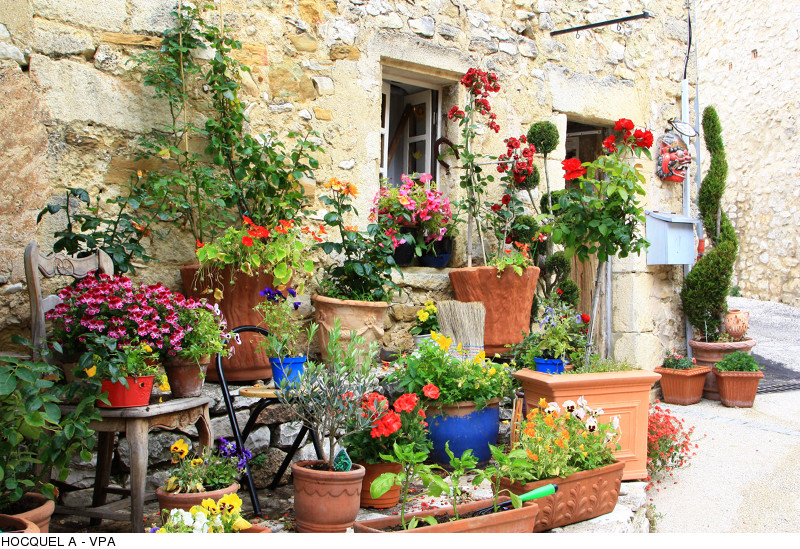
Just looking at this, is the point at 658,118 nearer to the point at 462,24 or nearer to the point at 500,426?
the point at 462,24

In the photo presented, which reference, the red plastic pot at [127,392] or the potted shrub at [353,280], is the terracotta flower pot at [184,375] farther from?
the potted shrub at [353,280]

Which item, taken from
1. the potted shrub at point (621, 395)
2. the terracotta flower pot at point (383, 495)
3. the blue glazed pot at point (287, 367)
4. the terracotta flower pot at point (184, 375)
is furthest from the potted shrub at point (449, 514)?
the potted shrub at point (621, 395)

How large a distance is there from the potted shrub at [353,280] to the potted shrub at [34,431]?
1.58 metres

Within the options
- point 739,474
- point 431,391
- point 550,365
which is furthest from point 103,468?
point 739,474

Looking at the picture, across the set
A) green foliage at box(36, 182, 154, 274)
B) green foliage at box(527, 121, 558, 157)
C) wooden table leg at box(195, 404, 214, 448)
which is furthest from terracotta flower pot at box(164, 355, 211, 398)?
green foliage at box(527, 121, 558, 157)

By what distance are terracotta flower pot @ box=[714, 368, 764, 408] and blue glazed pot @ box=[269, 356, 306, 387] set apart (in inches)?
175

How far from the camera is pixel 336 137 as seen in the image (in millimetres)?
4137

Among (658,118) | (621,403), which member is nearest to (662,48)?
(658,118)

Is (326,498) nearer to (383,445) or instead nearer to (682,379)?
(383,445)

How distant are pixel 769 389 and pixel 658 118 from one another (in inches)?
115

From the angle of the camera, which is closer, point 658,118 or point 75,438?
point 75,438

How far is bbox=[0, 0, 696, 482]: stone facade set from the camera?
3166 millimetres

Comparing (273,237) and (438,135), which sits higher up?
(438,135)

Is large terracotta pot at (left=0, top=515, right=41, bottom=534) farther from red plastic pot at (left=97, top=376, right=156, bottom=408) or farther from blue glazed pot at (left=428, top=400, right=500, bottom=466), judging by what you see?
blue glazed pot at (left=428, top=400, right=500, bottom=466)
